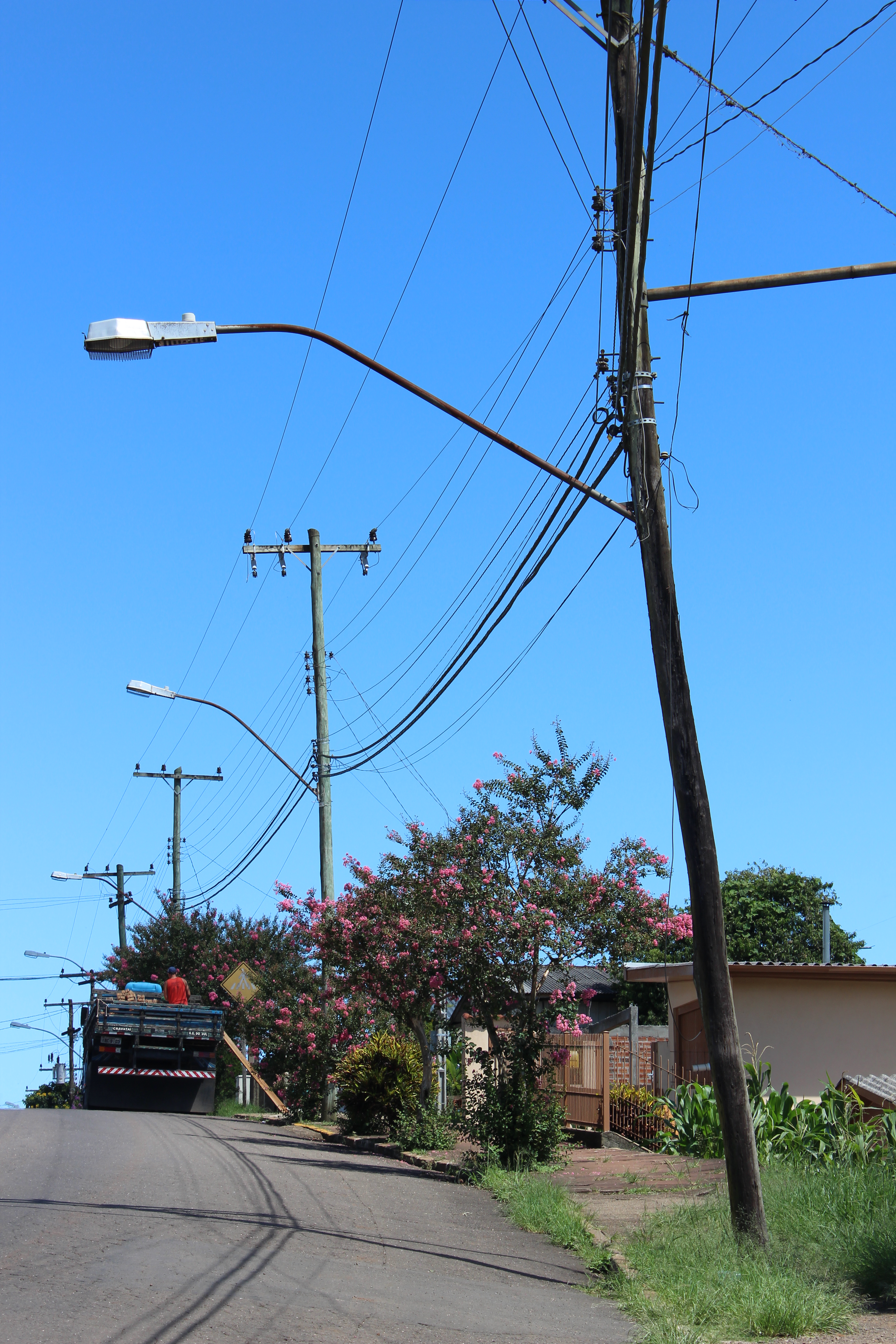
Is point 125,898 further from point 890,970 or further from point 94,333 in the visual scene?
point 94,333

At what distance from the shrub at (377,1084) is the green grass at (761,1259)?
822 centimetres

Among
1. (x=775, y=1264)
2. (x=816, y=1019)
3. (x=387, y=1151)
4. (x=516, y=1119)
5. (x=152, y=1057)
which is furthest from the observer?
(x=152, y=1057)

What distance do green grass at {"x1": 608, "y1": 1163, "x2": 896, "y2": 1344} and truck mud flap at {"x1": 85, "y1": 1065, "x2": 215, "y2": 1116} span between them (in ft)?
48.6

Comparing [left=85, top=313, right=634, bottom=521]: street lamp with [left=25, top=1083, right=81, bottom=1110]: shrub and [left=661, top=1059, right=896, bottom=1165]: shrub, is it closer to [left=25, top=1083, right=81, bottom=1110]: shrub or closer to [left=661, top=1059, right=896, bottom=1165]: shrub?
[left=661, top=1059, right=896, bottom=1165]: shrub

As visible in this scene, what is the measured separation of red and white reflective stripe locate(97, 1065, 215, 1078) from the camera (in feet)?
76.7

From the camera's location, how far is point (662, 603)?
9922 mm

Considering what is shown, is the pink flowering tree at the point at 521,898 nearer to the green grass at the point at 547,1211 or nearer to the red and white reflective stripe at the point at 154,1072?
the green grass at the point at 547,1211

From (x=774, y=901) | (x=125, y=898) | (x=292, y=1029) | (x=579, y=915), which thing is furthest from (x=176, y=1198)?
(x=125, y=898)

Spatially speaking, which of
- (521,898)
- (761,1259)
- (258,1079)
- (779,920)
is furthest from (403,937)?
(779,920)

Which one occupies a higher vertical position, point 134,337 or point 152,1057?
point 134,337

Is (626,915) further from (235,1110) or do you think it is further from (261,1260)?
(235,1110)

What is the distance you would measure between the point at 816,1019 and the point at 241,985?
10.3 m

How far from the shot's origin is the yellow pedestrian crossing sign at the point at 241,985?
24000 millimetres

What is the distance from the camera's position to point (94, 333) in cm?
965
